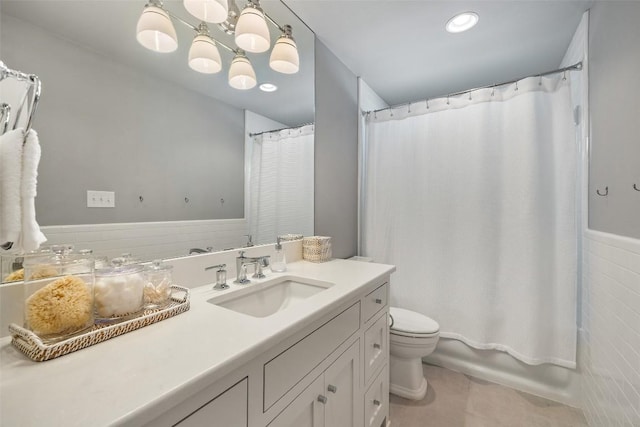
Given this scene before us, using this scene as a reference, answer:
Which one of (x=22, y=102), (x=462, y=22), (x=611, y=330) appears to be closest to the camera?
(x=22, y=102)

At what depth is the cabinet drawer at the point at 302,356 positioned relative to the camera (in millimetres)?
674

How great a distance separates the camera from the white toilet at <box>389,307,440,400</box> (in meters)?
1.60

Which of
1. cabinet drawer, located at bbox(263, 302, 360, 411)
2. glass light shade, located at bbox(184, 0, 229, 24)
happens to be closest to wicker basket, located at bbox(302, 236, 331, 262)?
cabinet drawer, located at bbox(263, 302, 360, 411)

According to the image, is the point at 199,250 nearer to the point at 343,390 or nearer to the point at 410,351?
the point at 343,390

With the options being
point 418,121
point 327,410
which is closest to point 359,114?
Answer: point 418,121

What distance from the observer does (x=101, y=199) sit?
823mm

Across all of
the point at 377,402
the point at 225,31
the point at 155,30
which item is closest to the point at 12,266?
the point at 155,30

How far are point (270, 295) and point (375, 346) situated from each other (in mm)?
575

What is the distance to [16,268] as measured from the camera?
69 cm

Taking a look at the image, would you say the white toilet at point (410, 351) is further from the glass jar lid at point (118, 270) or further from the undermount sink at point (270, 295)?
the glass jar lid at point (118, 270)

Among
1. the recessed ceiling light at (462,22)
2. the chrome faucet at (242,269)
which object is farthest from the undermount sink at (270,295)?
the recessed ceiling light at (462,22)

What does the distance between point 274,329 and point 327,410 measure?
17.4 inches

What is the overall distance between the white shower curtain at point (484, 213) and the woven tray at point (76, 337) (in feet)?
5.66

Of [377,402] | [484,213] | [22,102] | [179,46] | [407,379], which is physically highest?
[179,46]
